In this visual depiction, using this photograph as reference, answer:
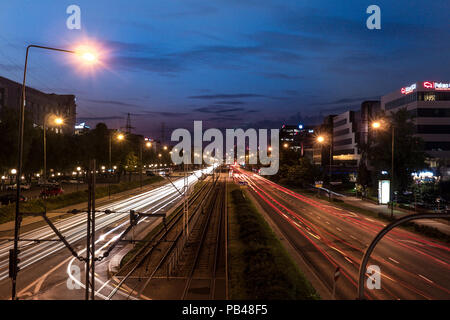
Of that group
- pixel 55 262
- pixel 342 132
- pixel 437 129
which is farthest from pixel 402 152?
pixel 342 132

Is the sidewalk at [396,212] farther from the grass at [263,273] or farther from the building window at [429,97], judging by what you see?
the building window at [429,97]

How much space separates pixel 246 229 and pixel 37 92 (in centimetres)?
9355

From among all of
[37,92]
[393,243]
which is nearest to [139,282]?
[393,243]

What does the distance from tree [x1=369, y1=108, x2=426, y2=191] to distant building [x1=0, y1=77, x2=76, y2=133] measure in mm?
58294

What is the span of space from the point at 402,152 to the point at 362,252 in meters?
36.0

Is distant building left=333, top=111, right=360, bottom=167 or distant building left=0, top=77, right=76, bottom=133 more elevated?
distant building left=0, top=77, right=76, bottom=133

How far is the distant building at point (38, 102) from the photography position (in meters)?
82.3

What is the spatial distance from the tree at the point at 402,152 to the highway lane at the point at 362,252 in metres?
19.5

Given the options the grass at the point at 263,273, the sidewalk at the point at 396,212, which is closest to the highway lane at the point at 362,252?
the grass at the point at 263,273

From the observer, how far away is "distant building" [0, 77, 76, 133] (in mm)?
82312

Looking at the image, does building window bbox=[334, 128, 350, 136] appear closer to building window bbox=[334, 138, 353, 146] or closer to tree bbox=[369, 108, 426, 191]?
building window bbox=[334, 138, 353, 146]

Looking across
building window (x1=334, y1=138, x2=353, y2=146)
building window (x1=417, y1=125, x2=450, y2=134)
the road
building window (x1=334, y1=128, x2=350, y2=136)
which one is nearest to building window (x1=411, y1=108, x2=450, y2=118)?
→ building window (x1=417, y1=125, x2=450, y2=134)
